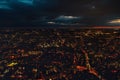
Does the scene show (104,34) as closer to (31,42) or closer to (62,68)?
(31,42)

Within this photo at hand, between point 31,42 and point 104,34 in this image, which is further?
point 104,34

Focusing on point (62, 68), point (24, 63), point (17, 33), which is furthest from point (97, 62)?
point (17, 33)

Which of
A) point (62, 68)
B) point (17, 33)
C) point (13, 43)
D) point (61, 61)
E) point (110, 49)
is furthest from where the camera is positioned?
point (17, 33)

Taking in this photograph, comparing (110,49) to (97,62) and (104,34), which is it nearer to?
(97,62)

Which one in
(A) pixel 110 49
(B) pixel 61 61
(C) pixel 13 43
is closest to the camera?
(B) pixel 61 61

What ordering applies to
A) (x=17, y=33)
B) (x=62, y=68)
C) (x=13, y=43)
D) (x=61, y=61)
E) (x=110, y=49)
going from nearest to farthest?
(x=62, y=68) < (x=61, y=61) < (x=110, y=49) < (x=13, y=43) < (x=17, y=33)

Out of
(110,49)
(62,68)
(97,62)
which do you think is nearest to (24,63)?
(62,68)
